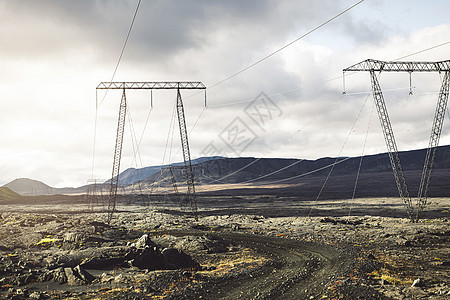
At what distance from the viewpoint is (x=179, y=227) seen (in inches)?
1601

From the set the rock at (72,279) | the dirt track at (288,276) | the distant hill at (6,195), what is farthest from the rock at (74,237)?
the distant hill at (6,195)

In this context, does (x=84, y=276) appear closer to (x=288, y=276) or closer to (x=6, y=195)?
(x=288, y=276)

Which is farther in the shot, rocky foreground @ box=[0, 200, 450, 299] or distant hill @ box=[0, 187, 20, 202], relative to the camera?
distant hill @ box=[0, 187, 20, 202]

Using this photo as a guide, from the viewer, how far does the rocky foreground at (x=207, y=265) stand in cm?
1493

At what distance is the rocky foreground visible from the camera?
588 inches

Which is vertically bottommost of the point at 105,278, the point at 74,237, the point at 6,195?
the point at 105,278

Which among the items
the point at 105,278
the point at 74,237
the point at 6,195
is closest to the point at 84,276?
the point at 105,278

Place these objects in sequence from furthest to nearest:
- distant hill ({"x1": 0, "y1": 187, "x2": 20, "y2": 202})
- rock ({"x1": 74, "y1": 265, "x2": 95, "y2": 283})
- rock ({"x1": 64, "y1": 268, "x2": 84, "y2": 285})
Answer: distant hill ({"x1": 0, "y1": 187, "x2": 20, "y2": 202}), rock ({"x1": 74, "y1": 265, "x2": 95, "y2": 283}), rock ({"x1": 64, "y1": 268, "x2": 84, "y2": 285})

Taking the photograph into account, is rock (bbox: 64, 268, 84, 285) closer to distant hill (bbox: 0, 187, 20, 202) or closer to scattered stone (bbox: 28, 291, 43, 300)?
scattered stone (bbox: 28, 291, 43, 300)

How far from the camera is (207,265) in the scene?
21.2 m

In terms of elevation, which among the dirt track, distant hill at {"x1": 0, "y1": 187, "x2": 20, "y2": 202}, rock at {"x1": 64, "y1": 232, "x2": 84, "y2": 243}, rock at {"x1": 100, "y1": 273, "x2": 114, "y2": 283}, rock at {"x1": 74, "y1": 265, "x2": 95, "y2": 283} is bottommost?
the dirt track

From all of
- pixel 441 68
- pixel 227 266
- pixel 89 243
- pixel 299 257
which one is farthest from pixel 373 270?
pixel 441 68

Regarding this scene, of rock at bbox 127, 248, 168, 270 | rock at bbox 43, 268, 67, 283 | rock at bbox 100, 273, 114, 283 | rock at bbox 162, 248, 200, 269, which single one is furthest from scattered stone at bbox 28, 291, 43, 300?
rock at bbox 162, 248, 200, 269

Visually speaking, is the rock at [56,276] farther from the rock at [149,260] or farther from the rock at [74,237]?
the rock at [74,237]
